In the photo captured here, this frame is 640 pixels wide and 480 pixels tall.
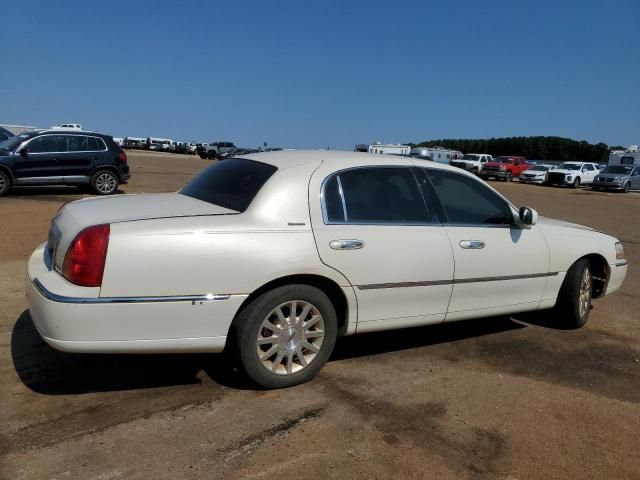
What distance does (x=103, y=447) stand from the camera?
9.71 ft

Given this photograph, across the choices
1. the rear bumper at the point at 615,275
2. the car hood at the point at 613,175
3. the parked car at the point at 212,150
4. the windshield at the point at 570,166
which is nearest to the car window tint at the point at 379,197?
the rear bumper at the point at 615,275

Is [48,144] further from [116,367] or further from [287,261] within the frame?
[287,261]

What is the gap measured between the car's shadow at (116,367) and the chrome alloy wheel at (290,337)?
26 centimetres

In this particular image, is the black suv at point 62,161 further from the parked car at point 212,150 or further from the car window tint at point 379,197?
the parked car at point 212,150

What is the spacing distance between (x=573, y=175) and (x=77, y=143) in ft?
96.6

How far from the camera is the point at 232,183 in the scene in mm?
4125

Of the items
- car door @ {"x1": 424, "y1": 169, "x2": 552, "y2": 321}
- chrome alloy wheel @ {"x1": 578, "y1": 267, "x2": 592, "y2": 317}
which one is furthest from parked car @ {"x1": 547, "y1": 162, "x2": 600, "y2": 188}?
car door @ {"x1": 424, "y1": 169, "x2": 552, "y2": 321}

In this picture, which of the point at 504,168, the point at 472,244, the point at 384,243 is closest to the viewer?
the point at 384,243

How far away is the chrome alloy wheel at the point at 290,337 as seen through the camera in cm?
361

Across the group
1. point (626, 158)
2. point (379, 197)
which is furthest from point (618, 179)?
point (379, 197)

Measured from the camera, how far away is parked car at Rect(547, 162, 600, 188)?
34219 millimetres

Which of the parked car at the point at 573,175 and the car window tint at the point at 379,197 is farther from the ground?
the car window tint at the point at 379,197

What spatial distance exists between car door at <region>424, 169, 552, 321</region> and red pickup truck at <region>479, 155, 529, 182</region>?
33.0 meters

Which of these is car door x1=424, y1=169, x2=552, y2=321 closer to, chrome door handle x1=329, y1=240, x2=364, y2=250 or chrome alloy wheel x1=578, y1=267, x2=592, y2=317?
chrome alloy wheel x1=578, y1=267, x2=592, y2=317
